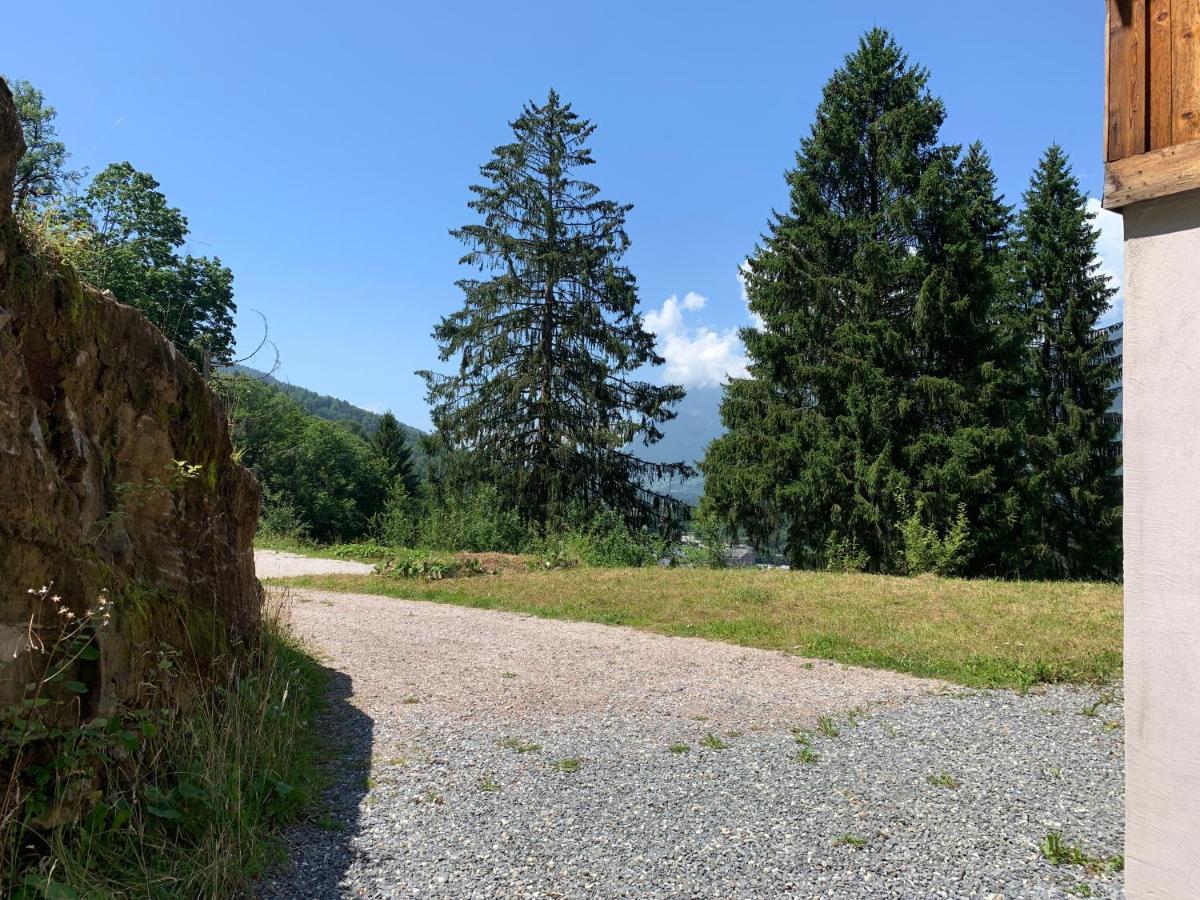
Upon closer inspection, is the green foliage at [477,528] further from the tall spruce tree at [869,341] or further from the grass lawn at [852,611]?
the tall spruce tree at [869,341]

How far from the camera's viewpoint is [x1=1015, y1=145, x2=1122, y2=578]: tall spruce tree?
66.0 ft

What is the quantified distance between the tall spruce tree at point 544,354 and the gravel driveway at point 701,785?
49.2ft

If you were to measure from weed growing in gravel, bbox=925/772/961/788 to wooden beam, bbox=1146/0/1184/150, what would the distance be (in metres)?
3.24

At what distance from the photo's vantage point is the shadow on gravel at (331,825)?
3.03m

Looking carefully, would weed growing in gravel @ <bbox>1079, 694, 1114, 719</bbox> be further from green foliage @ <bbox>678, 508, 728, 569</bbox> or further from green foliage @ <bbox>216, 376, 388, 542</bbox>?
green foliage @ <bbox>216, 376, 388, 542</bbox>

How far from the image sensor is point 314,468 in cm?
4469

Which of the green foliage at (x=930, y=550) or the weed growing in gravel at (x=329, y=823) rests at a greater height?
the green foliage at (x=930, y=550)

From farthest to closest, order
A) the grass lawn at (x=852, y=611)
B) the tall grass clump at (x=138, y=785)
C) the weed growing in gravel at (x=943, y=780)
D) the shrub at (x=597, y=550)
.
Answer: the shrub at (x=597, y=550) < the grass lawn at (x=852, y=611) < the weed growing in gravel at (x=943, y=780) < the tall grass clump at (x=138, y=785)

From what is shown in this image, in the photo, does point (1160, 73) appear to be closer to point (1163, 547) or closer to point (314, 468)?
point (1163, 547)

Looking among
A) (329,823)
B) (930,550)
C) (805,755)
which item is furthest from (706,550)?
(329,823)

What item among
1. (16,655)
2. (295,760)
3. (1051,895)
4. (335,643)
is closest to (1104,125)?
(1051,895)

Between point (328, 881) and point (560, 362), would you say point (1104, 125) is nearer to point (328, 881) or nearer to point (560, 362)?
point (328, 881)

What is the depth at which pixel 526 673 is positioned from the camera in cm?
671

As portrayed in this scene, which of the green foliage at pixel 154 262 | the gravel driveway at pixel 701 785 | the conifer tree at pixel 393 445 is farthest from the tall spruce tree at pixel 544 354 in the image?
the conifer tree at pixel 393 445
